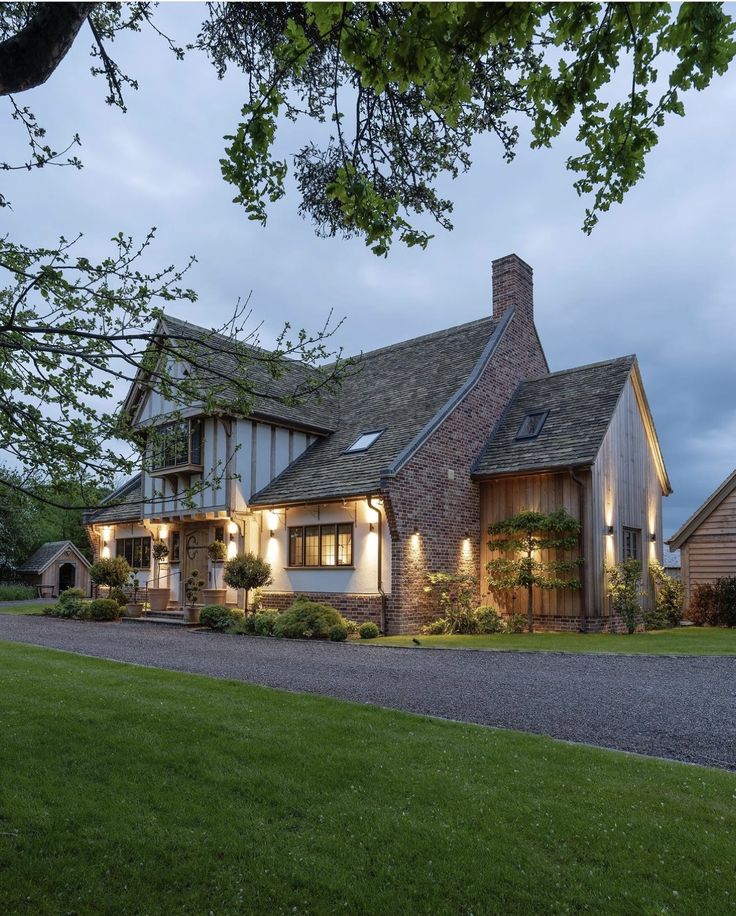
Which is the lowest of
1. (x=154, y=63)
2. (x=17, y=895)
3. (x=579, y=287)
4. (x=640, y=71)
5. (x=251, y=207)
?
(x=17, y=895)

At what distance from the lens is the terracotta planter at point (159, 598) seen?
23.3 metres

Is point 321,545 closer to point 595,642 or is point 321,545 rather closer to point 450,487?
point 450,487

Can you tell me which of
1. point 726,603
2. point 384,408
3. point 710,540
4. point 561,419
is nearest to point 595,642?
point 561,419

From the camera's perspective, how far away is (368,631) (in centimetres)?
1683

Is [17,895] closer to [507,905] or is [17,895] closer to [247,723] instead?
[507,905]

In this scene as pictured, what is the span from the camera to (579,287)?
9181cm

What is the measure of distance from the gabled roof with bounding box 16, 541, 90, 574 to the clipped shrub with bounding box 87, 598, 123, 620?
21.9 meters

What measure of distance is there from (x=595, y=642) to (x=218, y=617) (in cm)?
992

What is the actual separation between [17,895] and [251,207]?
13.3 feet

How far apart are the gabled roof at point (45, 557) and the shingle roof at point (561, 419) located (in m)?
32.0

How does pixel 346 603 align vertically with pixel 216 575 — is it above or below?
below

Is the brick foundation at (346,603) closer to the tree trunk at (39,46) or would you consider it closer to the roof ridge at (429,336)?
the roof ridge at (429,336)

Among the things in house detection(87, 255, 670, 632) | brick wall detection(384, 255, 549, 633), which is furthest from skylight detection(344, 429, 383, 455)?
brick wall detection(384, 255, 549, 633)

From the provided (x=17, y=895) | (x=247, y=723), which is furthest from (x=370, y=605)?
(x=17, y=895)
